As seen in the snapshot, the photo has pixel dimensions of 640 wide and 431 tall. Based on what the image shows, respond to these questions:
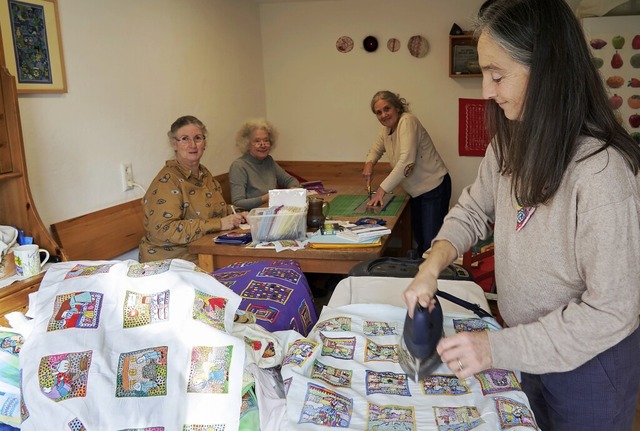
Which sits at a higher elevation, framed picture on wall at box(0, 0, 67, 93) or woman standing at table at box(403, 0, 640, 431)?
framed picture on wall at box(0, 0, 67, 93)

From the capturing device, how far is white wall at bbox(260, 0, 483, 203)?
450 centimetres

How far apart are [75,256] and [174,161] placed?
25.7 inches

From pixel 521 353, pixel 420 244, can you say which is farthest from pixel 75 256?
pixel 420 244

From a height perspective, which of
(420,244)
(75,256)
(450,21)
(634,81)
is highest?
(450,21)

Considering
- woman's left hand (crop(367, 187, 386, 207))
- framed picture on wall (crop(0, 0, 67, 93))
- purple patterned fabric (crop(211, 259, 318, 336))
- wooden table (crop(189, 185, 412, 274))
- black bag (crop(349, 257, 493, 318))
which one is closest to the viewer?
purple patterned fabric (crop(211, 259, 318, 336))

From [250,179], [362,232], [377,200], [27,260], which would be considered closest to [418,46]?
[377,200]

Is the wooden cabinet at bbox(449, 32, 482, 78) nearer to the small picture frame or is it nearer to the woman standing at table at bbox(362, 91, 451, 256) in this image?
the small picture frame

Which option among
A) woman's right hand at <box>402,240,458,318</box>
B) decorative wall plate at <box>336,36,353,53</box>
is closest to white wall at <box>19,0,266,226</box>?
decorative wall plate at <box>336,36,353,53</box>

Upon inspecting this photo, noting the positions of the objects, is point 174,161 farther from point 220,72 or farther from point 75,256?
point 220,72

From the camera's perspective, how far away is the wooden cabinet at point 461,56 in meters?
Answer: 4.32

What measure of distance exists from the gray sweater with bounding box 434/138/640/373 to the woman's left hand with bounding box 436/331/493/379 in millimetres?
17

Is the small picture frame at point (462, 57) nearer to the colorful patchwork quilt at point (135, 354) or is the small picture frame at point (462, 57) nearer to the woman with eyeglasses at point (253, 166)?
the woman with eyeglasses at point (253, 166)

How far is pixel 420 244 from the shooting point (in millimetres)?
4168

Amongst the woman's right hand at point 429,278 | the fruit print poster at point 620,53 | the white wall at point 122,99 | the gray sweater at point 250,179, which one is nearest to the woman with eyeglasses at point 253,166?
the gray sweater at point 250,179
